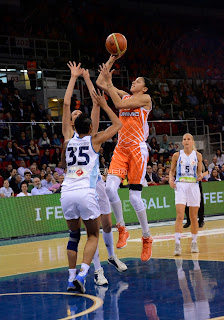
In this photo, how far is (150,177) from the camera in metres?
18.0

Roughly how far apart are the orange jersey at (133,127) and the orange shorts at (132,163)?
9 cm

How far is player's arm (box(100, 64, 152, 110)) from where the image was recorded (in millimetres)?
7266

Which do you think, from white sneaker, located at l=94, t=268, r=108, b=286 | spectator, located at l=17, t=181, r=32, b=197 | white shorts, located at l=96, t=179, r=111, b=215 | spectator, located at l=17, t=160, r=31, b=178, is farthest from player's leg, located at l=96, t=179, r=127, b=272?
spectator, located at l=17, t=160, r=31, b=178

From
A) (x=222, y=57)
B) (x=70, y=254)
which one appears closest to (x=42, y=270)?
(x=70, y=254)

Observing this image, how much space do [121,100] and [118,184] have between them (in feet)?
3.91

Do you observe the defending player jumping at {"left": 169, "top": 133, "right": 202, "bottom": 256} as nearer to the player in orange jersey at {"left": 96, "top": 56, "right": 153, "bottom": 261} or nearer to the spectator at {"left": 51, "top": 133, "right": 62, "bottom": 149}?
the player in orange jersey at {"left": 96, "top": 56, "right": 153, "bottom": 261}

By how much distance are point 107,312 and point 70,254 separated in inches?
55.2

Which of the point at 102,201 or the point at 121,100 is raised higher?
the point at 121,100

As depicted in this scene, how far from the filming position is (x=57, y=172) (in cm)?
1661

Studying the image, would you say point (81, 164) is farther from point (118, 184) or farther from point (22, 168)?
point (22, 168)

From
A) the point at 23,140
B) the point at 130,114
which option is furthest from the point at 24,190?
the point at 130,114

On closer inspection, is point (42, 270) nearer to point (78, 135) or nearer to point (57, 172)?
point (78, 135)

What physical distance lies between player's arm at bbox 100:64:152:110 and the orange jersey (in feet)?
0.46

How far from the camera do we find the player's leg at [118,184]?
774cm
